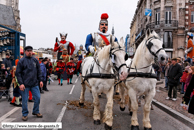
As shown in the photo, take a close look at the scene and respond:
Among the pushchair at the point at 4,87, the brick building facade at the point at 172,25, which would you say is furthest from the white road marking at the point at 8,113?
the brick building facade at the point at 172,25

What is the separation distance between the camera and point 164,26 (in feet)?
96.1

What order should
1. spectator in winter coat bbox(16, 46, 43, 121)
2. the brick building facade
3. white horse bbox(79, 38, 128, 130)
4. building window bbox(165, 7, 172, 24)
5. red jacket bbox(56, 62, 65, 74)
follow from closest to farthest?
1. white horse bbox(79, 38, 128, 130)
2. spectator in winter coat bbox(16, 46, 43, 121)
3. red jacket bbox(56, 62, 65, 74)
4. the brick building facade
5. building window bbox(165, 7, 172, 24)

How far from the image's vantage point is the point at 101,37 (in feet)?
19.4

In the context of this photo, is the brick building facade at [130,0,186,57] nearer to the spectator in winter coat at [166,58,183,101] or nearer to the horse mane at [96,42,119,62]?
the spectator in winter coat at [166,58,183,101]

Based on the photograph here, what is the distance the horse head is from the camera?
3.89 metres

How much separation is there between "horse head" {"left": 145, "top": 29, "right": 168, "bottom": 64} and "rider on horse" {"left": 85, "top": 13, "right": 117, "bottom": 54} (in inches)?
72.2

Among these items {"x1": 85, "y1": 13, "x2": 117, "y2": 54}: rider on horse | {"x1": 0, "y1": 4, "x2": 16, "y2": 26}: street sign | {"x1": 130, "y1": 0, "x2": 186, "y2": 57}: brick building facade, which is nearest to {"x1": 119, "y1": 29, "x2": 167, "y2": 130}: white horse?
{"x1": 85, "y1": 13, "x2": 117, "y2": 54}: rider on horse

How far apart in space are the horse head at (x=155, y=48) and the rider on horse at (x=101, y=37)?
1.83 meters

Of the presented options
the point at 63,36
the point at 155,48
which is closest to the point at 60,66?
the point at 63,36

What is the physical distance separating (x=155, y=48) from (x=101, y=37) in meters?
2.32

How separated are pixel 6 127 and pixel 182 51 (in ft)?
99.2

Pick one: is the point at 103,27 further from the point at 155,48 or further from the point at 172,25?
the point at 172,25

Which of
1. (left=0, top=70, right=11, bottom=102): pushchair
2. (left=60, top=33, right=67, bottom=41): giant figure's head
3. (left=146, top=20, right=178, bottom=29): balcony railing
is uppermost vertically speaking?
(left=146, top=20, right=178, bottom=29): balcony railing

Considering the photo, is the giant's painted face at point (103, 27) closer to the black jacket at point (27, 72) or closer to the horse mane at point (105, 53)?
the horse mane at point (105, 53)
